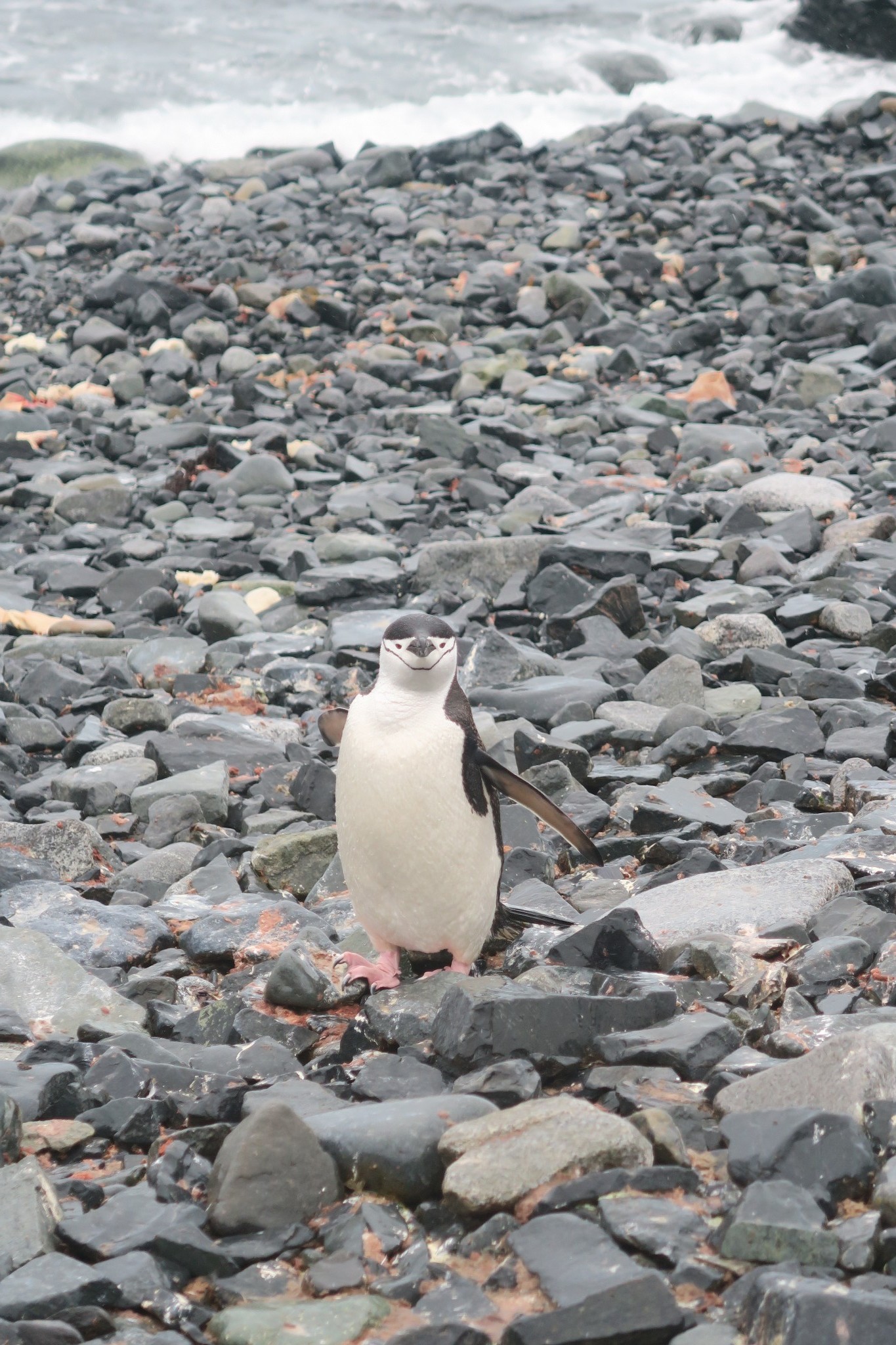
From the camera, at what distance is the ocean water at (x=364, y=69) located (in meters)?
23.0

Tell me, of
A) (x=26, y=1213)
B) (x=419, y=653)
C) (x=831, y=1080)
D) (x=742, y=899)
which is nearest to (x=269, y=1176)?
(x=26, y=1213)

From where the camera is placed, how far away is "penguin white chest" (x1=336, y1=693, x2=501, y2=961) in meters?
3.36

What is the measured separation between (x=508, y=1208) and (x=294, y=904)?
5.63 feet

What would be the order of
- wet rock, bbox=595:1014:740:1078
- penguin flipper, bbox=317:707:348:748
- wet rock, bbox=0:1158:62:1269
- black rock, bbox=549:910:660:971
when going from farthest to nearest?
penguin flipper, bbox=317:707:348:748, black rock, bbox=549:910:660:971, wet rock, bbox=595:1014:740:1078, wet rock, bbox=0:1158:62:1269

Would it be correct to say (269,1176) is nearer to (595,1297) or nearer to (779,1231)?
(595,1297)

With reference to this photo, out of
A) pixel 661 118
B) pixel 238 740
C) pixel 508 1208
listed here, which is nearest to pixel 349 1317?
pixel 508 1208

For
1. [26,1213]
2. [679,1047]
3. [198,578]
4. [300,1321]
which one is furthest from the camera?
[198,578]

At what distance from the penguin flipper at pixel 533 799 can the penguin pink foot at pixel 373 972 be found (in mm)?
501

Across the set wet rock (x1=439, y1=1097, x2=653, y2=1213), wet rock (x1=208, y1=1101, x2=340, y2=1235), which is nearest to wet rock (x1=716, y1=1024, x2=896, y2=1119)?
wet rock (x1=439, y1=1097, x2=653, y2=1213)

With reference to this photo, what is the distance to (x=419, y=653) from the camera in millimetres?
3348

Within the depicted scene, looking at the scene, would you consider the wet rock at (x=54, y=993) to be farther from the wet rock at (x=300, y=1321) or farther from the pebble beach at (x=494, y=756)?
the wet rock at (x=300, y=1321)

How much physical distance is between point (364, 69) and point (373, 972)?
2543 centimetres

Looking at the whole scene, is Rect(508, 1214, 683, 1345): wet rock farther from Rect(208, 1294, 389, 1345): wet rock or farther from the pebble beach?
Rect(208, 1294, 389, 1345): wet rock

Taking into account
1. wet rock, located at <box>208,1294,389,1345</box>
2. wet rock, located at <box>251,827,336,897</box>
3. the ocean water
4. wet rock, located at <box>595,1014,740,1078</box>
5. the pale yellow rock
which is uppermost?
the ocean water
